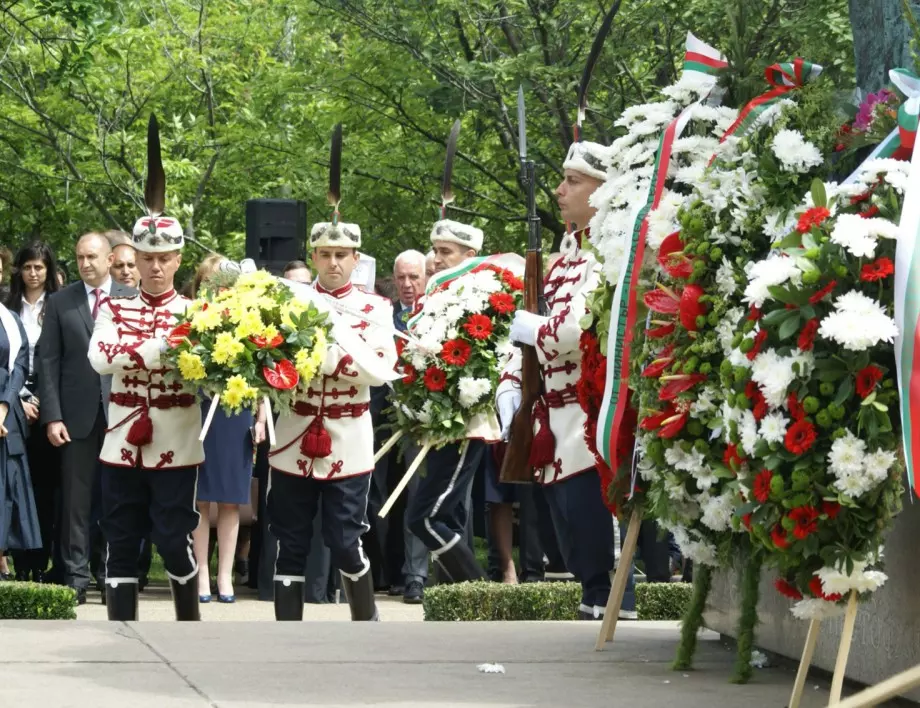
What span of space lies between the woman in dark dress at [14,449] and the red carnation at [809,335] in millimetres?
6943

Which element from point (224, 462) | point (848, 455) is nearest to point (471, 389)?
point (224, 462)

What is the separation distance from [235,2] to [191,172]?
347 centimetres

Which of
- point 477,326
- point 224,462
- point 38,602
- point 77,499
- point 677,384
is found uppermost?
point 477,326

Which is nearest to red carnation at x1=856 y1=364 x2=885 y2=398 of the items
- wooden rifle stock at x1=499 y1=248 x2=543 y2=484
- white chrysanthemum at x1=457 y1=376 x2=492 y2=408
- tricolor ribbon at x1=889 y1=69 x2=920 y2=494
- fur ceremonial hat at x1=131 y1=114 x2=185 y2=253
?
tricolor ribbon at x1=889 y1=69 x2=920 y2=494

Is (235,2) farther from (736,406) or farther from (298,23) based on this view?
(736,406)

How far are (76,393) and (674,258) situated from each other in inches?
235

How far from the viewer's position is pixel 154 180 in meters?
8.78

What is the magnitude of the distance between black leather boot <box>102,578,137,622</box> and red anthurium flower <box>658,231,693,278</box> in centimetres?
394

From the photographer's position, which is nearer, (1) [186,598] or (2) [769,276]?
(2) [769,276]

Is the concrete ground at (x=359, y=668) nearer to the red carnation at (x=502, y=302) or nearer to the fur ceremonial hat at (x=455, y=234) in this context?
the red carnation at (x=502, y=302)

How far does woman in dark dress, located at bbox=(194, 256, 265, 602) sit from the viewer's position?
11.2 m

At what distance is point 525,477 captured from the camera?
7824 mm

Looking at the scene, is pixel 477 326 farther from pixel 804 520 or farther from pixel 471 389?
pixel 804 520

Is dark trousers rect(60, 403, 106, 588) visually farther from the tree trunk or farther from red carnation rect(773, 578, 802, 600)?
red carnation rect(773, 578, 802, 600)
